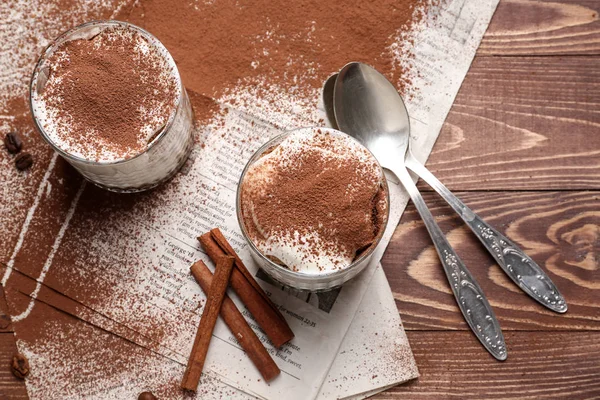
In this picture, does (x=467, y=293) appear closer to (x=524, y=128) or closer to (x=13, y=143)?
(x=524, y=128)

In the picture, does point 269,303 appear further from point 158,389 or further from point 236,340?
point 158,389

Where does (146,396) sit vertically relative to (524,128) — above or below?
below

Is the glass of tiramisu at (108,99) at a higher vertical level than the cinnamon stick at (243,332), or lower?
higher

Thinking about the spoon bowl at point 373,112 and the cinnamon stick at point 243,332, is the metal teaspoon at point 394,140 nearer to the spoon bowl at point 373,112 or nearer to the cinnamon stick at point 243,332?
the spoon bowl at point 373,112

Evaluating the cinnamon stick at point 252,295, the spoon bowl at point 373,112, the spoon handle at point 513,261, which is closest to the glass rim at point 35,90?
the cinnamon stick at point 252,295

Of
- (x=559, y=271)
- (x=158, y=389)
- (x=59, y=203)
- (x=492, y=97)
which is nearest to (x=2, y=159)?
(x=59, y=203)

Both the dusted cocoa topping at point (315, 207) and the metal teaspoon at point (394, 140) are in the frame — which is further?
the metal teaspoon at point (394, 140)

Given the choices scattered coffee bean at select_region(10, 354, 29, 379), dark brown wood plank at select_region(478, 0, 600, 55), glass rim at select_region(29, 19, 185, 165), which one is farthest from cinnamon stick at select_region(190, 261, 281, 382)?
dark brown wood plank at select_region(478, 0, 600, 55)

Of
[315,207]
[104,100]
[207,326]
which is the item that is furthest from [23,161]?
[315,207]
